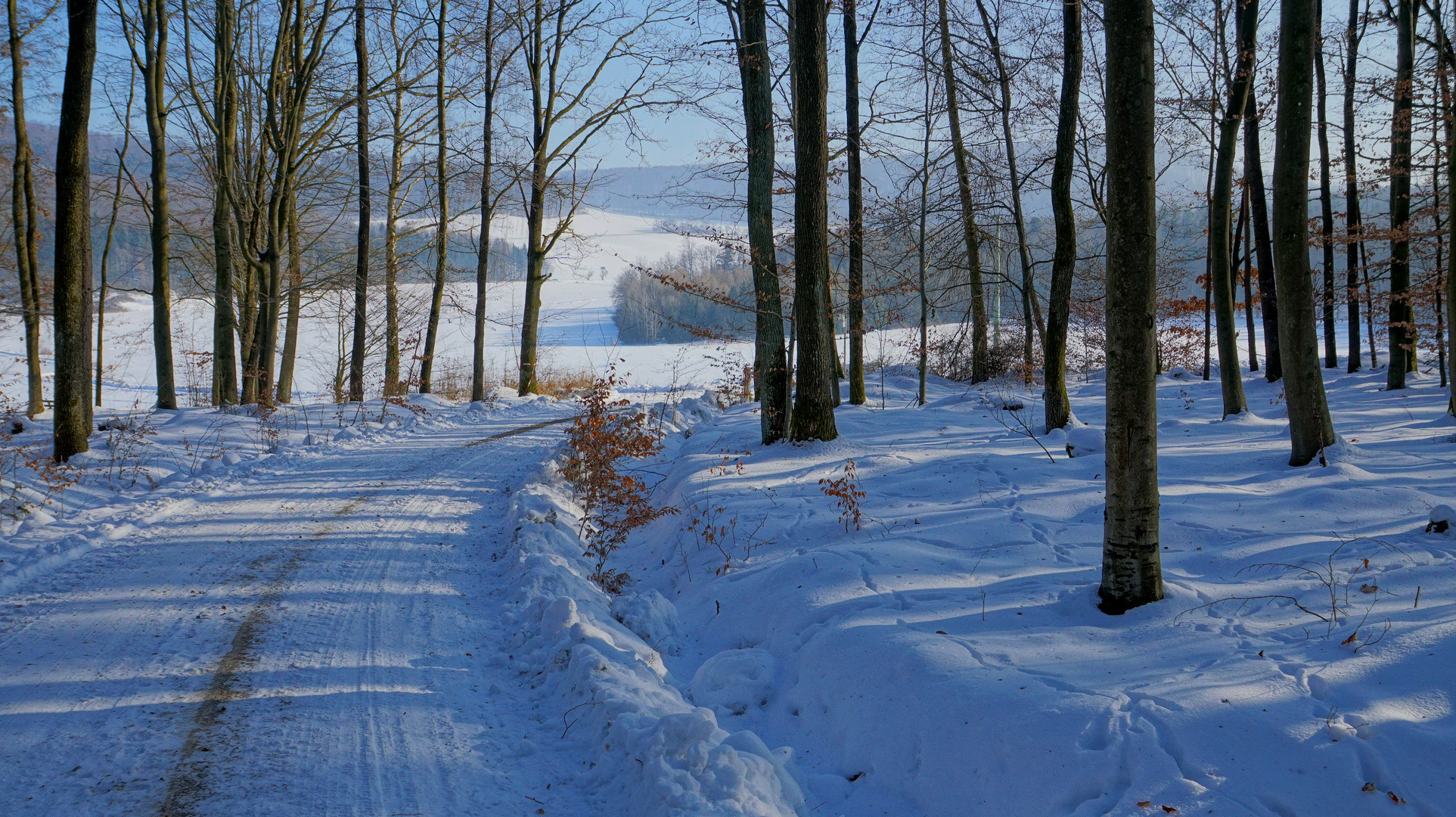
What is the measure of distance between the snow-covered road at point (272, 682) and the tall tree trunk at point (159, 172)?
10172 millimetres

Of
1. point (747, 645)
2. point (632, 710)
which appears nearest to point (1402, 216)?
point (747, 645)

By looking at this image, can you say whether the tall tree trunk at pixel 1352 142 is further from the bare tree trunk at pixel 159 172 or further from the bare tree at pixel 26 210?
the bare tree at pixel 26 210

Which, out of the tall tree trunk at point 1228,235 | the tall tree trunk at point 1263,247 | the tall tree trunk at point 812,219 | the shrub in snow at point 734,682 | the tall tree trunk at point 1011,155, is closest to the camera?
the shrub in snow at point 734,682

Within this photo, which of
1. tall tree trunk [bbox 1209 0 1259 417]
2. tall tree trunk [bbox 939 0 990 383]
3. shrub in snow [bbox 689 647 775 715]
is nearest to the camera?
shrub in snow [bbox 689 647 775 715]

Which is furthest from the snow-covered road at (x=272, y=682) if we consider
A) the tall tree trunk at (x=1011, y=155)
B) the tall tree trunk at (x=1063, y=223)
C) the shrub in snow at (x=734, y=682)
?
the tall tree trunk at (x=1011, y=155)

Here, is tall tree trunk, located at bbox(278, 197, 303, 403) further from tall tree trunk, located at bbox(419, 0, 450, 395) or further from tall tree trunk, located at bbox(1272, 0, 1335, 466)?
tall tree trunk, located at bbox(1272, 0, 1335, 466)

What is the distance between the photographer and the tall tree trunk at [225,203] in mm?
15008

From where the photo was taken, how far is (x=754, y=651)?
16.3 ft

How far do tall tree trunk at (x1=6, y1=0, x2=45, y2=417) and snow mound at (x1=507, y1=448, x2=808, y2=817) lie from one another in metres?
18.1

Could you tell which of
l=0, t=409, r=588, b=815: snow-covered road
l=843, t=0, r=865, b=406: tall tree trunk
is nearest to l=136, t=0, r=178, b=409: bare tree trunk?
l=0, t=409, r=588, b=815: snow-covered road

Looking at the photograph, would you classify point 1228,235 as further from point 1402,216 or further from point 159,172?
point 159,172

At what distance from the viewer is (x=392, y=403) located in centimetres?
1625

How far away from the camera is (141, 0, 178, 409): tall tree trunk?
47.5 ft

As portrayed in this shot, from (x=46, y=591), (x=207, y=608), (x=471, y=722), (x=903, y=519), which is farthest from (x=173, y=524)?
(x=903, y=519)
